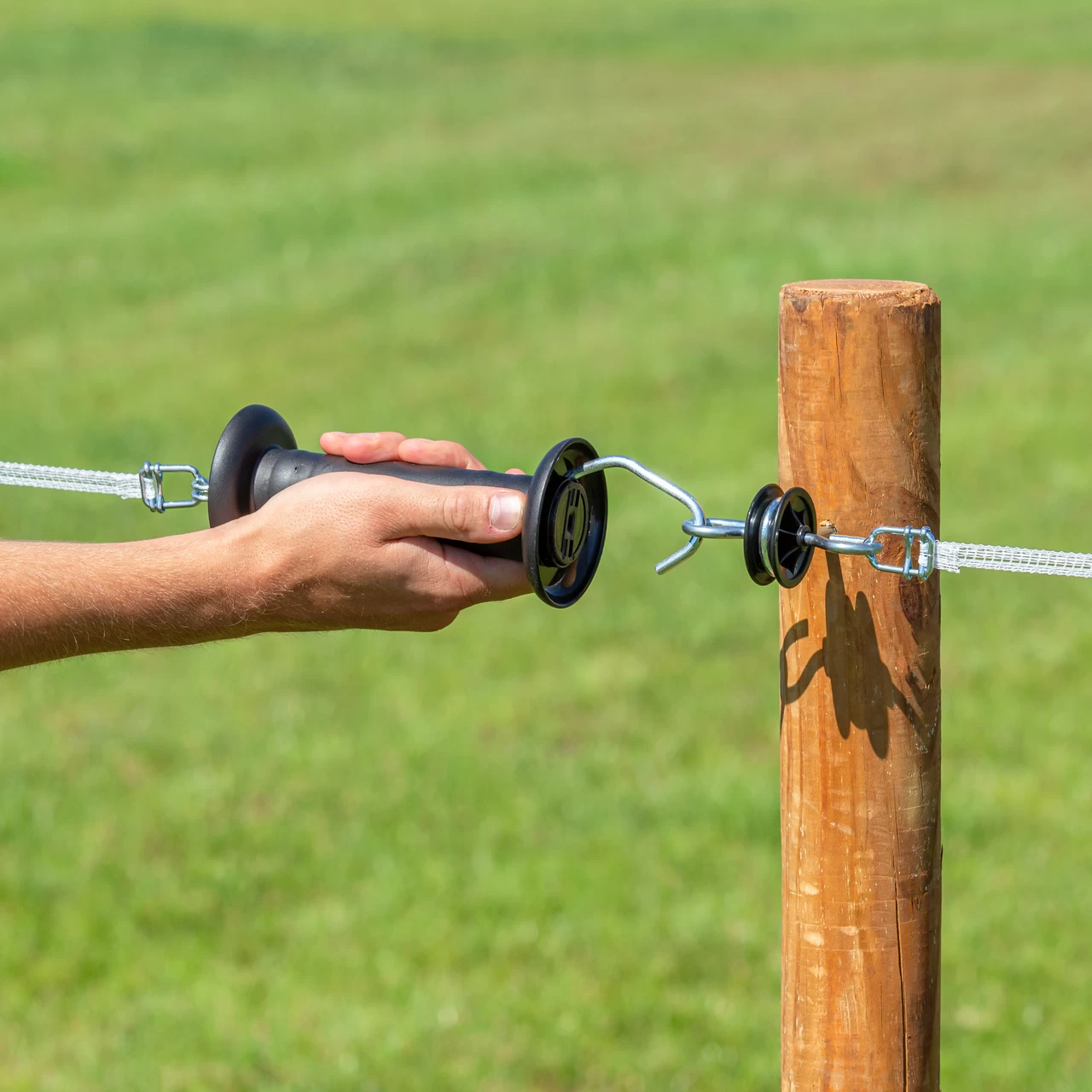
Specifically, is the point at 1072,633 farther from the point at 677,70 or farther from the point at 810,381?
the point at 677,70

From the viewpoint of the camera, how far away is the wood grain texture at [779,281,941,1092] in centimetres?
174

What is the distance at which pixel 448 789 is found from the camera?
15.8ft

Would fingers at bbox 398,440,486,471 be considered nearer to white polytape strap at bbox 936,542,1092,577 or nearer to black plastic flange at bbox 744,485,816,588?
black plastic flange at bbox 744,485,816,588

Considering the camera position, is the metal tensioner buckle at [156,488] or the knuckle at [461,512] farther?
the metal tensioner buckle at [156,488]

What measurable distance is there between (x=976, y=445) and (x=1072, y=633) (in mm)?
2127

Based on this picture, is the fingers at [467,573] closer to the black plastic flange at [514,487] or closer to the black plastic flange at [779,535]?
the black plastic flange at [514,487]

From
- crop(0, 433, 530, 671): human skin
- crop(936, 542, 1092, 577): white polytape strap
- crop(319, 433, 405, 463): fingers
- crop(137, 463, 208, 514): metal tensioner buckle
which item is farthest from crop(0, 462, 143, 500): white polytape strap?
crop(936, 542, 1092, 577): white polytape strap

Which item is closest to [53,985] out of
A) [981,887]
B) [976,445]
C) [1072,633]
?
[981,887]

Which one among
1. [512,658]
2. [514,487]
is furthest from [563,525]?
[512,658]

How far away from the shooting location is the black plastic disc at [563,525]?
1.65m

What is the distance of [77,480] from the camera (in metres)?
2.20

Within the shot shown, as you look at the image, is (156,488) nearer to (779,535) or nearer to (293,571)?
(293,571)

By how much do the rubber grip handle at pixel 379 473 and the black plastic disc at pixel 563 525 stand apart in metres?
0.05

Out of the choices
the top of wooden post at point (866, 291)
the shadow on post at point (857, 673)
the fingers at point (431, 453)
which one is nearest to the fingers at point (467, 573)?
the fingers at point (431, 453)
